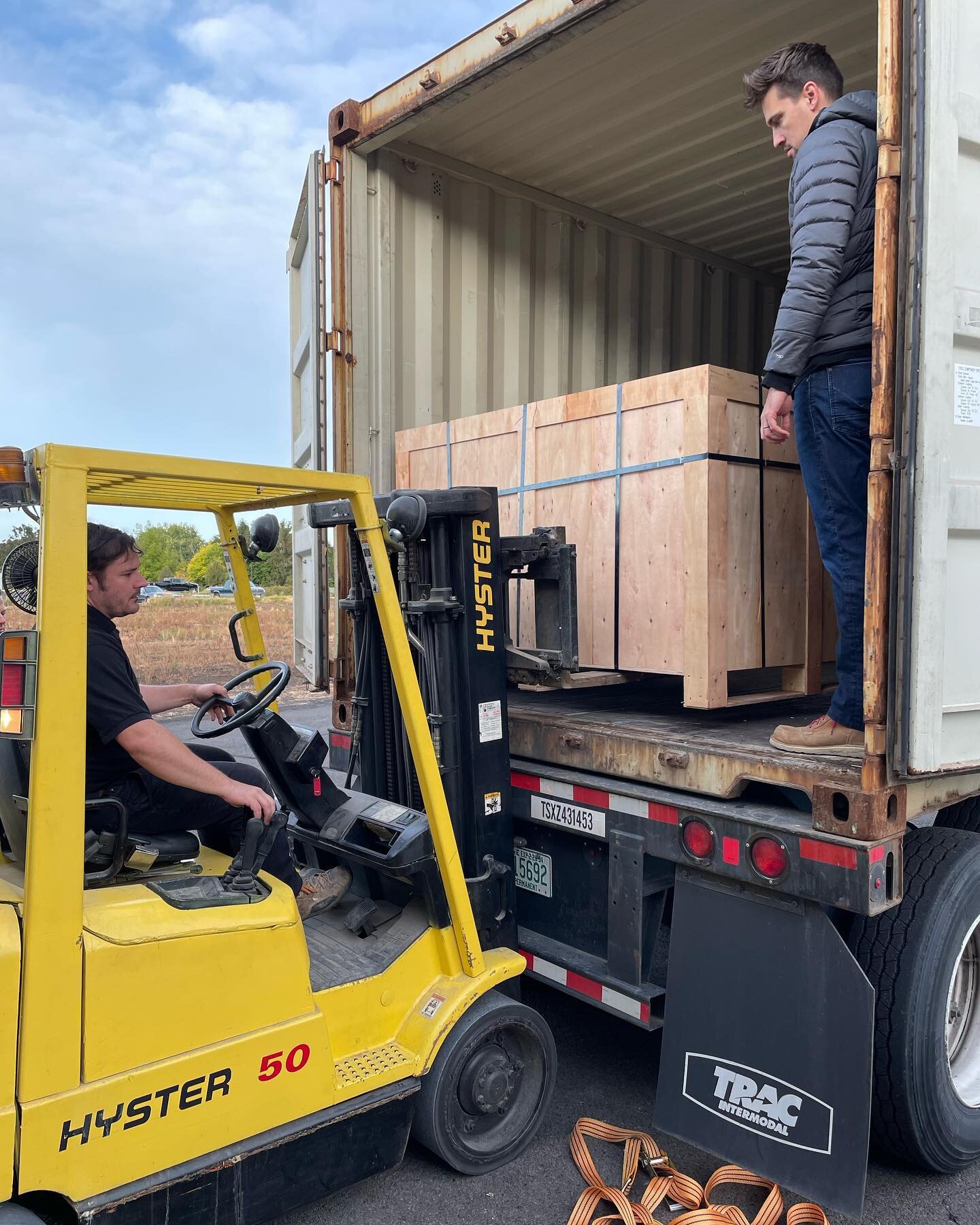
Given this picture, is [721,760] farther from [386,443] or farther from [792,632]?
[386,443]

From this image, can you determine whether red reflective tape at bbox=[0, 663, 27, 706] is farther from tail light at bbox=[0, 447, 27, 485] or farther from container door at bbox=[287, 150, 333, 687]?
container door at bbox=[287, 150, 333, 687]

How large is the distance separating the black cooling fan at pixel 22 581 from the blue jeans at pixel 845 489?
217 centimetres

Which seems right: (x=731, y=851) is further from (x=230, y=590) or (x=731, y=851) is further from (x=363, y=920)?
(x=230, y=590)

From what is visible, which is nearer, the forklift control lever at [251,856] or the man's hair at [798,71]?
the forklift control lever at [251,856]

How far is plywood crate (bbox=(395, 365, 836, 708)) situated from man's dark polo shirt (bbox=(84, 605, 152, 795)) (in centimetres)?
173

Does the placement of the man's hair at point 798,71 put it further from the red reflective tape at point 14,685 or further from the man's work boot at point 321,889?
the man's work boot at point 321,889

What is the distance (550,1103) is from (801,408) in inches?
93.5

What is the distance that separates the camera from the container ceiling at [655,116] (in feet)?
13.1

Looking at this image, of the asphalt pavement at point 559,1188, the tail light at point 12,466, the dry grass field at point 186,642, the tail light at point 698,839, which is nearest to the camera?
the tail light at point 12,466

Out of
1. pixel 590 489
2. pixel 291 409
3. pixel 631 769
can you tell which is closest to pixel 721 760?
pixel 631 769

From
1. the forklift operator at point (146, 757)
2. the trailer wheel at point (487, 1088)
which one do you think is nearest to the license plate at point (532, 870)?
the trailer wheel at point (487, 1088)

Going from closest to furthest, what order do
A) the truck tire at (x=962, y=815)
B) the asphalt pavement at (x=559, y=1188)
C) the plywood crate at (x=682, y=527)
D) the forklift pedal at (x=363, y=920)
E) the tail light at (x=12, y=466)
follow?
the tail light at (x=12, y=466) → the asphalt pavement at (x=559, y=1188) → the forklift pedal at (x=363, y=920) → the plywood crate at (x=682, y=527) → the truck tire at (x=962, y=815)

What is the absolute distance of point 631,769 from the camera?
3.22 m

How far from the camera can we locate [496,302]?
5055 mm
